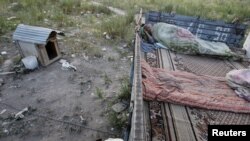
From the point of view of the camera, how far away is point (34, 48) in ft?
15.1

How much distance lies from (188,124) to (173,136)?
0.32 meters

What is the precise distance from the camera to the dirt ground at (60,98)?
10.6 ft

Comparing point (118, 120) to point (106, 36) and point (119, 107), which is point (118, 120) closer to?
point (119, 107)

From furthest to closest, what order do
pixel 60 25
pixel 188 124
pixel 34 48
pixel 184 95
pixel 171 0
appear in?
1. pixel 171 0
2. pixel 60 25
3. pixel 34 48
4. pixel 184 95
5. pixel 188 124

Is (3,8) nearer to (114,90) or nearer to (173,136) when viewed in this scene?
(114,90)

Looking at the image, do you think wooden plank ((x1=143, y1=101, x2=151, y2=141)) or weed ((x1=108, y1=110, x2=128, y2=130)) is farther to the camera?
weed ((x1=108, y1=110, x2=128, y2=130))

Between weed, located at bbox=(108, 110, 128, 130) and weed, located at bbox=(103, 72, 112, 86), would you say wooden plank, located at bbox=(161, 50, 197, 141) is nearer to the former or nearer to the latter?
weed, located at bbox=(108, 110, 128, 130)

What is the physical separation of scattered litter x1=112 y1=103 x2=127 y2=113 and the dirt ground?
18 centimetres

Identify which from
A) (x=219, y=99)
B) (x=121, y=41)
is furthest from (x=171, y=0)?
(x=219, y=99)

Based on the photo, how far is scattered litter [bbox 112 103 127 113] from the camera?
11.9ft

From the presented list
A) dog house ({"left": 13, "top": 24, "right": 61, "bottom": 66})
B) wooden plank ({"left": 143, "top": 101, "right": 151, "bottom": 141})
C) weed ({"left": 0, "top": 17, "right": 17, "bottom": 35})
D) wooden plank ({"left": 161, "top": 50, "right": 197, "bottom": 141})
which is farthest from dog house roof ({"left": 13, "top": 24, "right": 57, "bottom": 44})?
wooden plank ({"left": 161, "top": 50, "right": 197, "bottom": 141})

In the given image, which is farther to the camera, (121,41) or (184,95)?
(121,41)

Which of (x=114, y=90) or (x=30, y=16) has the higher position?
(x=30, y=16)

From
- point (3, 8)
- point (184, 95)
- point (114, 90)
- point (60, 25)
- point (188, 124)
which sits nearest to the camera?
point (188, 124)
